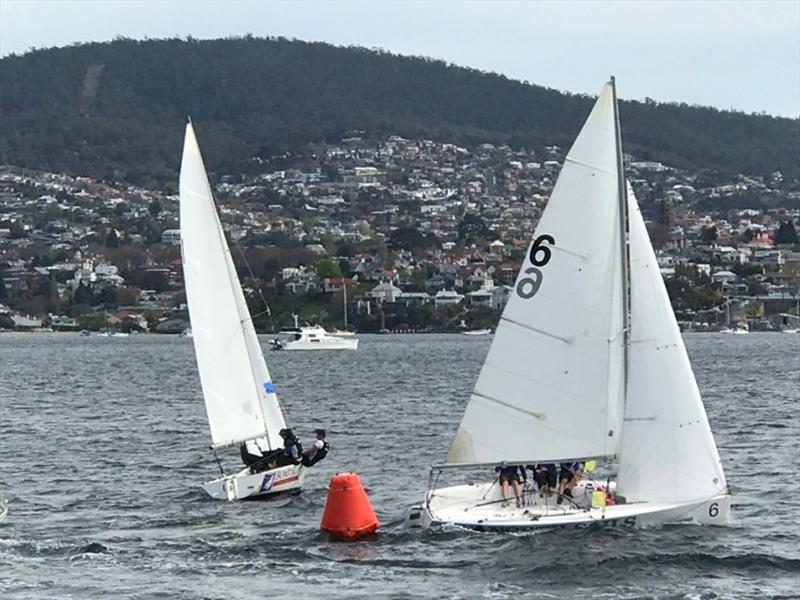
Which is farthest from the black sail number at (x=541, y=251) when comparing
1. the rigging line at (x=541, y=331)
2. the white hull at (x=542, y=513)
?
the white hull at (x=542, y=513)

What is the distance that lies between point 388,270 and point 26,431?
476ft

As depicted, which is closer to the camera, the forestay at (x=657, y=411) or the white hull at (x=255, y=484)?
the forestay at (x=657, y=411)

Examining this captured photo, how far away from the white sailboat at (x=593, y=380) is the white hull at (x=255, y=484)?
497cm

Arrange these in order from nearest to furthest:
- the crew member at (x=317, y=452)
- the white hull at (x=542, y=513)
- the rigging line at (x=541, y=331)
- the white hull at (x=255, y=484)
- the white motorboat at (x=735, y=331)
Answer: the white hull at (x=542, y=513), the rigging line at (x=541, y=331), the crew member at (x=317, y=452), the white hull at (x=255, y=484), the white motorboat at (x=735, y=331)

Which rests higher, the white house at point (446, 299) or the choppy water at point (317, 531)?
the choppy water at point (317, 531)

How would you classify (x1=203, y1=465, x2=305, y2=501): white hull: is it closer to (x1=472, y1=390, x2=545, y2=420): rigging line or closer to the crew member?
the crew member

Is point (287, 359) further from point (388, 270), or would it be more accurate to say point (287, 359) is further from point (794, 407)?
point (388, 270)

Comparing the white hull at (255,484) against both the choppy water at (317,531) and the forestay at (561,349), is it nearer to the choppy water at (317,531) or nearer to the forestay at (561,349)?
the choppy water at (317,531)

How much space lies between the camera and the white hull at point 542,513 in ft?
77.6

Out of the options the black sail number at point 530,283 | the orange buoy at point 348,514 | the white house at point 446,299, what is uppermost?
the black sail number at point 530,283

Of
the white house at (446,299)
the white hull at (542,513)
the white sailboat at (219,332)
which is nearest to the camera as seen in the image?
the white hull at (542,513)

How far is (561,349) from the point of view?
24281 mm

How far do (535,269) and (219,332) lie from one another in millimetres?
8235

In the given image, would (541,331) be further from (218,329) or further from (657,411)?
(218,329)
